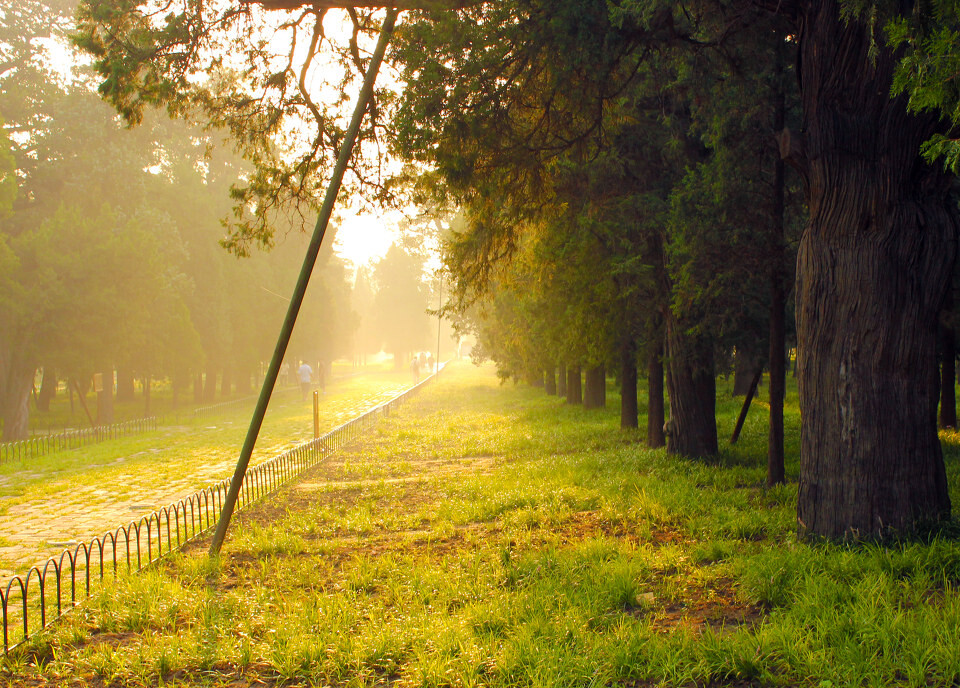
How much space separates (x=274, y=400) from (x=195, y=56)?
31.4m

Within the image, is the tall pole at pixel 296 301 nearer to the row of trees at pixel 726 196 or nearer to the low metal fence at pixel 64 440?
the row of trees at pixel 726 196

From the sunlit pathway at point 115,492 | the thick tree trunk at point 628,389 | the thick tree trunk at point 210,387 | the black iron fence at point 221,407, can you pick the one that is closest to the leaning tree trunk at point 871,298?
the sunlit pathway at point 115,492

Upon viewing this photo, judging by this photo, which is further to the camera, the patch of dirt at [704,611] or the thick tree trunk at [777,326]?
the thick tree trunk at [777,326]

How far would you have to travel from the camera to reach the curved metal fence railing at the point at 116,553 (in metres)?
5.76

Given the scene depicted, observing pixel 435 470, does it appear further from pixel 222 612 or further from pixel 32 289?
pixel 32 289

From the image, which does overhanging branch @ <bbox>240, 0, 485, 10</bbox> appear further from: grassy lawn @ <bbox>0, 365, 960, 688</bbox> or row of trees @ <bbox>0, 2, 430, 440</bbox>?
row of trees @ <bbox>0, 2, 430, 440</bbox>

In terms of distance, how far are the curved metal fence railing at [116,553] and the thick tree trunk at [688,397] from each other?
646 centimetres

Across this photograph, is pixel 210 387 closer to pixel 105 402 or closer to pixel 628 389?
pixel 105 402

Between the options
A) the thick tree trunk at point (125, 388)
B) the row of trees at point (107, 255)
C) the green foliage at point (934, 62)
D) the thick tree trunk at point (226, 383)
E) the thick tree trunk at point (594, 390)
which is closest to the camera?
the green foliage at point (934, 62)

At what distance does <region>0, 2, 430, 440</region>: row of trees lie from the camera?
23.4 meters

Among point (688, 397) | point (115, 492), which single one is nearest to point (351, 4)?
point (688, 397)

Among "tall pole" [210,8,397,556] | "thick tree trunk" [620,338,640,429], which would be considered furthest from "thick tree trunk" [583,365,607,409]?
"tall pole" [210,8,397,556]

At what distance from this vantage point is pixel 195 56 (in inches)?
369

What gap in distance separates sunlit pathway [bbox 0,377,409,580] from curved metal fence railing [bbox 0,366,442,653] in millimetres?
406
